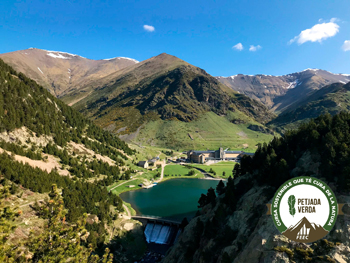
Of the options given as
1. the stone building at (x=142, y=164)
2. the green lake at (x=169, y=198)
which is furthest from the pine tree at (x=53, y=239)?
the stone building at (x=142, y=164)

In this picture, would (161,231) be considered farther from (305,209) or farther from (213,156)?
(213,156)

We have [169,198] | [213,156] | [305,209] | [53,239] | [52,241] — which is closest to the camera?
[52,241]

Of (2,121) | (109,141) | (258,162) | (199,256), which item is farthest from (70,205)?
(109,141)

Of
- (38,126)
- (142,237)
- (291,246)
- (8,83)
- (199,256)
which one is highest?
(8,83)

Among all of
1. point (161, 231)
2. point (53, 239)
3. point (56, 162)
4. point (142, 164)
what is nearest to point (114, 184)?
point (56, 162)

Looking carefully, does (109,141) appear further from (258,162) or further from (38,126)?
(258,162)

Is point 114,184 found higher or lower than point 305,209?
lower
